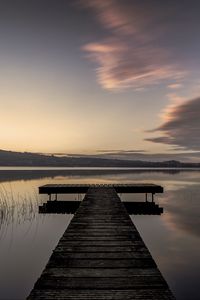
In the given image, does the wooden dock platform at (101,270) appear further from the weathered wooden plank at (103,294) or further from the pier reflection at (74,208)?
the pier reflection at (74,208)

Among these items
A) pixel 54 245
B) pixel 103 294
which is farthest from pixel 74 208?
pixel 103 294

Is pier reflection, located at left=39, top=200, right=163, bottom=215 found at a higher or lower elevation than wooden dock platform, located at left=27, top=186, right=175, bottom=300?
lower

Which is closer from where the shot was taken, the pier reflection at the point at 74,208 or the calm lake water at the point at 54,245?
the calm lake water at the point at 54,245

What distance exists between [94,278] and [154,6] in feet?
44.9

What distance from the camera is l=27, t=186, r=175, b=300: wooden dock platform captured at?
142 inches

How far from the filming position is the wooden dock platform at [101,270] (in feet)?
11.8

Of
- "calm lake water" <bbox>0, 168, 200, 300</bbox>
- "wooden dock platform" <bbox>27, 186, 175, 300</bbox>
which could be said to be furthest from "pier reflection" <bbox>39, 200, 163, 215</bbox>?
"wooden dock platform" <bbox>27, 186, 175, 300</bbox>

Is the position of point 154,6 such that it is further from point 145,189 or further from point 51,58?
point 145,189

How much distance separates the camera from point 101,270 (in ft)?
14.3

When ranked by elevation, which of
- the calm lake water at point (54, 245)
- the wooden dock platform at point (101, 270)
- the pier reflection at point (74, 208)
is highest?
the wooden dock platform at point (101, 270)

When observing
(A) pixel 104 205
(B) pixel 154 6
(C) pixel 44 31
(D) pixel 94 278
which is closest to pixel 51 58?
(C) pixel 44 31

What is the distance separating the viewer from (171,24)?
1515cm

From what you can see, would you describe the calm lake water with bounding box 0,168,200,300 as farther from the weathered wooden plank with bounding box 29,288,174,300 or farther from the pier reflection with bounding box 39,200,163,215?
the weathered wooden plank with bounding box 29,288,174,300

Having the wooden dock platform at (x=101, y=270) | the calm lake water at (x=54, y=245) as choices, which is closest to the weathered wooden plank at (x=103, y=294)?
the wooden dock platform at (x=101, y=270)
